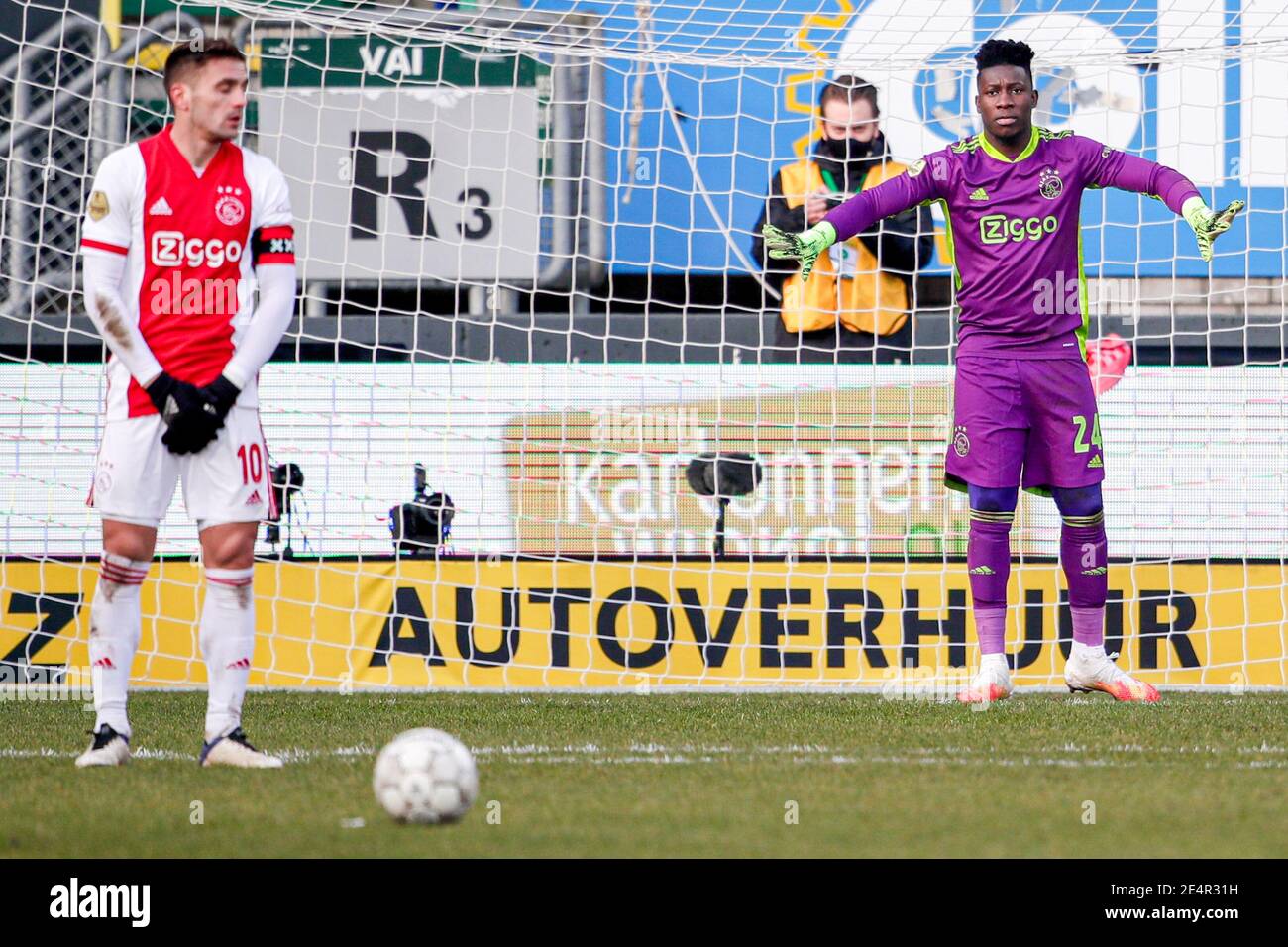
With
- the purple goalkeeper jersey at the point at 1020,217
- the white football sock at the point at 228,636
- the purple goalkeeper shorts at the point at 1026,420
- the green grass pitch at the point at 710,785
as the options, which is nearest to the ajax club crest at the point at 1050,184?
the purple goalkeeper jersey at the point at 1020,217

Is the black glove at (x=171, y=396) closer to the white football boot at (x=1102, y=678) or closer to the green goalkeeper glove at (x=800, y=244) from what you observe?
the green goalkeeper glove at (x=800, y=244)

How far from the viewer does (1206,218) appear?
5.38 metres

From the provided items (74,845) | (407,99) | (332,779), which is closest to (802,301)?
(407,99)

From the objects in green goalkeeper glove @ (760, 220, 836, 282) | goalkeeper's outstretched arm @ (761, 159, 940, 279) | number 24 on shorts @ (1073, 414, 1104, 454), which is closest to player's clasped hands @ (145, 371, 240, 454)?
green goalkeeper glove @ (760, 220, 836, 282)

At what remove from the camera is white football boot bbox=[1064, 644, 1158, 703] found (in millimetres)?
5832

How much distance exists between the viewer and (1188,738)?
4781 millimetres

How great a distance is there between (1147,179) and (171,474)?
326 centimetres

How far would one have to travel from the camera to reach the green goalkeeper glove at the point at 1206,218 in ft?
17.5

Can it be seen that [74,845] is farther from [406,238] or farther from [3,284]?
[3,284]

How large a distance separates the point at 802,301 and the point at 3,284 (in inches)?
166

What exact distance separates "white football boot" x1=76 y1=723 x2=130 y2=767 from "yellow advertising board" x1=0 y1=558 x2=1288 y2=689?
329 cm

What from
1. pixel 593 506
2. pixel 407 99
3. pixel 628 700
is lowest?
pixel 628 700

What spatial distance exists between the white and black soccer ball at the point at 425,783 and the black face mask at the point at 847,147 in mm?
5760

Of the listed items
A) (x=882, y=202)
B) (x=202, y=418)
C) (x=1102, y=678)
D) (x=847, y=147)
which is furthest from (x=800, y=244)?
(x=847, y=147)
